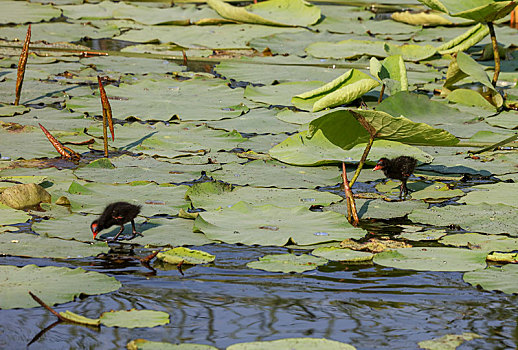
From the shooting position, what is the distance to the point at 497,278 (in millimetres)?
3355

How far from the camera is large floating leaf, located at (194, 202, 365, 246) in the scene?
12.4 ft

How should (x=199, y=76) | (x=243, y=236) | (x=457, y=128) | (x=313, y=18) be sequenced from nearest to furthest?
(x=243, y=236), (x=457, y=128), (x=199, y=76), (x=313, y=18)

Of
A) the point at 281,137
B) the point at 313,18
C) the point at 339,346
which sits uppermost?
the point at 313,18

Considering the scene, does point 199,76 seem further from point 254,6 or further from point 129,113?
point 254,6

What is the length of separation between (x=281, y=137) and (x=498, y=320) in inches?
129

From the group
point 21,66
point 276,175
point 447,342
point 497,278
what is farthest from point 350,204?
point 21,66

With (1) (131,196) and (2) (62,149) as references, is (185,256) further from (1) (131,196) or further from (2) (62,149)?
(2) (62,149)

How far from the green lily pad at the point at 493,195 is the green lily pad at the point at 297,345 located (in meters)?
2.19

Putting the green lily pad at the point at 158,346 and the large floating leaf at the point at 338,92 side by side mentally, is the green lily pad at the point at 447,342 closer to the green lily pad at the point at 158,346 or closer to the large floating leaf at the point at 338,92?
the green lily pad at the point at 158,346

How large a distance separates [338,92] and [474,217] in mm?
1378

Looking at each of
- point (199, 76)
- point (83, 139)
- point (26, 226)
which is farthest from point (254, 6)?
point (26, 226)

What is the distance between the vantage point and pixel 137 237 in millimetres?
3855

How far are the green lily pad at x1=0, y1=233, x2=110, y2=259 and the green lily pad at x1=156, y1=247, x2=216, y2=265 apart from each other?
0.35 m

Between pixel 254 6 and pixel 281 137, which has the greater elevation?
pixel 254 6
